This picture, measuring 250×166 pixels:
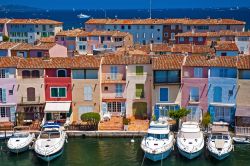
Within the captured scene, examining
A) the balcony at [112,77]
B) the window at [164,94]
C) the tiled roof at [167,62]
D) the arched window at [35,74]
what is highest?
→ the tiled roof at [167,62]

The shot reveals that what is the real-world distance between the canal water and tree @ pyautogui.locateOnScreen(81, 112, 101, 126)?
3.68m

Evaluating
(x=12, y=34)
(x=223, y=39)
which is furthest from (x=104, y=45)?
(x=12, y=34)

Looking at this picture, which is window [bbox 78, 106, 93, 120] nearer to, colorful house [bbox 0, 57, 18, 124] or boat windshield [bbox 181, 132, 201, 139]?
colorful house [bbox 0, 57, 18, 124]

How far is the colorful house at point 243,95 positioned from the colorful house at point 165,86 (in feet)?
22.7

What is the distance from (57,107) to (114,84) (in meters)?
7.46

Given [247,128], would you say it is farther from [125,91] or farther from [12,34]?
[12,34]

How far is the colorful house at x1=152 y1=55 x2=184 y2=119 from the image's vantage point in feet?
206

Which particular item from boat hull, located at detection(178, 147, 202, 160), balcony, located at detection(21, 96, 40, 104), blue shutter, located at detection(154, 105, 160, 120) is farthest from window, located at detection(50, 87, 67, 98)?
boat hull, located at detection(178, 147, 202, 160)

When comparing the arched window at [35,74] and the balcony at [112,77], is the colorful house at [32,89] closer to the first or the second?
the arched window at [35,74]

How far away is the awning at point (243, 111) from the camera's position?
60062 millimetres

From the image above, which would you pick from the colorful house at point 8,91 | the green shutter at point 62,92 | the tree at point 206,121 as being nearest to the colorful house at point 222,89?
the tree at point 206,121

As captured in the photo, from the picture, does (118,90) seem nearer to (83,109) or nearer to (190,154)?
(83,109)

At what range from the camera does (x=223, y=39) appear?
102 meters

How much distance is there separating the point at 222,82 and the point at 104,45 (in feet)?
145
